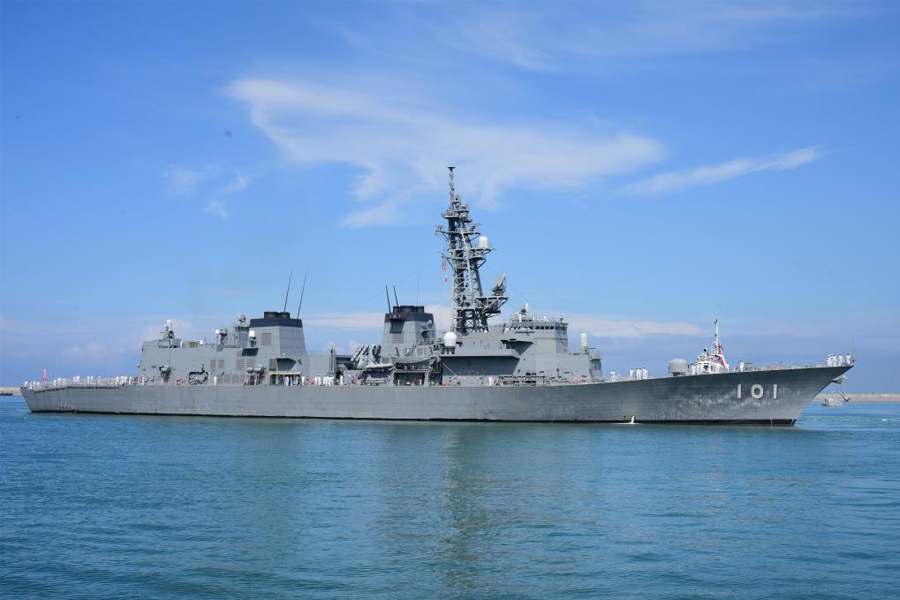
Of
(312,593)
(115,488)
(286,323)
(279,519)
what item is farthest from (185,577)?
(286,323)

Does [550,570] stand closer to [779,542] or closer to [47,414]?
[779,542]

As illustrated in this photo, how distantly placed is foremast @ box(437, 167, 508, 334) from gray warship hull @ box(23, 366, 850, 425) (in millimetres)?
4840

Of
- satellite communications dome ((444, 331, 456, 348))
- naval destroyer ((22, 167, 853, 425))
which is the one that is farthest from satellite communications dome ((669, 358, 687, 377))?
satellite communications dome ((444, 331, 456, 348))

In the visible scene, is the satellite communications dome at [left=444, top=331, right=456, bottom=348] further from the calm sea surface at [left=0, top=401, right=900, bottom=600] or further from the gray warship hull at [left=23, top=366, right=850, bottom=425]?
the calm sea surface at [left=0, top=401, right=900, bottom=600]

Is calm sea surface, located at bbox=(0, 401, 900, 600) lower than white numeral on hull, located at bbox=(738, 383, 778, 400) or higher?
lower

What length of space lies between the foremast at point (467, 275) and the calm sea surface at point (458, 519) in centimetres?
1253

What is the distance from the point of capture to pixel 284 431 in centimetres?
3853

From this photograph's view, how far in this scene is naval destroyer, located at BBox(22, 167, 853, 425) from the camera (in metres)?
36.7

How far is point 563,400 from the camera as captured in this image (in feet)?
126

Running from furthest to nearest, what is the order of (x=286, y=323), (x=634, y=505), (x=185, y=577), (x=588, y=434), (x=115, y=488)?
(x=286, y=323) < (x=588, y=434) < (x=115, y=488) < (x=634, y=505) < (x=185, y=577)

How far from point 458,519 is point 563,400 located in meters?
20.6

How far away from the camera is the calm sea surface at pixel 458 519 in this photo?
14.0 metres

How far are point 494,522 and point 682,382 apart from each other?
20.7 meters

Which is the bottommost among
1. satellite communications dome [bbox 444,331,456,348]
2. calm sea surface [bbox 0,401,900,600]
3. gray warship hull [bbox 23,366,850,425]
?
calm sea surface [bbox 0,401,900,600]
